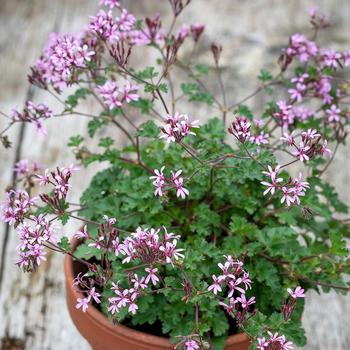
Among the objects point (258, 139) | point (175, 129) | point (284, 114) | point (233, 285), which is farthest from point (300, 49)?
point (233, 285)

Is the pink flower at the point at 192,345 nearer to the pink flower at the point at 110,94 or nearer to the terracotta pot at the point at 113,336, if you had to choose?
the terracotta pot at the point at 113,336

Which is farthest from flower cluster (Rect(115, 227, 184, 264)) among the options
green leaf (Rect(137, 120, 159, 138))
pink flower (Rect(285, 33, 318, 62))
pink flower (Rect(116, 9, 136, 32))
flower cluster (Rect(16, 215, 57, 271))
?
pink flower (Rect(285, 33, 318, 62))

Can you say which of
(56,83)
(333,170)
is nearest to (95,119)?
(56,83)

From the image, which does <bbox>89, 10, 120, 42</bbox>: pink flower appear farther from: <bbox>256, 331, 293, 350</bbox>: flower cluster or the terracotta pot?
<bbox>256, 331, 293, 350</bbox>: flower cluster

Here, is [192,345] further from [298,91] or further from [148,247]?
[298,91]

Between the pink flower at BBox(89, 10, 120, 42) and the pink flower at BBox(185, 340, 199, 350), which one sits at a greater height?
the pink flower at BBox(89, 10, 120, 42)

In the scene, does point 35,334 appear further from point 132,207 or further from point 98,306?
point 132,207
